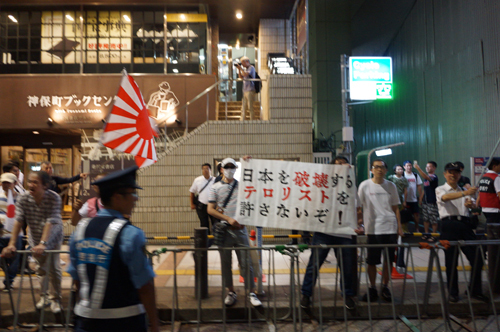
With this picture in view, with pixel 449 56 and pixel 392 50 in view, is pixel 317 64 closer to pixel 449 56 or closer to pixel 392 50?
pixel 449 56

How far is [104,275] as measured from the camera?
2.18 m

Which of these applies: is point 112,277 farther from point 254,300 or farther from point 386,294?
point 386,294

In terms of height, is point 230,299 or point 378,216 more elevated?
point 378,216

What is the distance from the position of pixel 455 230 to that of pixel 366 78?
6836 mm

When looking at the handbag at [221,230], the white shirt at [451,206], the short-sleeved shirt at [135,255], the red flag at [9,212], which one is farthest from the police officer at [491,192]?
the red flag at [9,212]

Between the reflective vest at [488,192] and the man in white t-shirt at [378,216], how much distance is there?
1709 millimetres

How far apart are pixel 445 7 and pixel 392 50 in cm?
606

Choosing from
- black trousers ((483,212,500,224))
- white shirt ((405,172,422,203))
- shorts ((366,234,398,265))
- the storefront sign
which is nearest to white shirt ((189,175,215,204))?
shorts ((366,234,398,265))

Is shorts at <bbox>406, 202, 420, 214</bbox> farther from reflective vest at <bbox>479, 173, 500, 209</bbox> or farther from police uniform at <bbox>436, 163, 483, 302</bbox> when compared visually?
police uniform at <bbox>436, 163, 483, 302</bbox>

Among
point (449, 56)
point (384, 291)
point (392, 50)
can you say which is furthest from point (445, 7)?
point (384, 291)

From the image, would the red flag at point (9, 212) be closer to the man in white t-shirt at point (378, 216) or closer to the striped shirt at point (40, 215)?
the striped shirt at point (40, 215)

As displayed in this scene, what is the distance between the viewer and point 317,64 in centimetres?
1398

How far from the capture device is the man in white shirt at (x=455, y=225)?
5344 mm

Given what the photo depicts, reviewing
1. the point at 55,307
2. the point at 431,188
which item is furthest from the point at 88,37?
the point at 431,188
